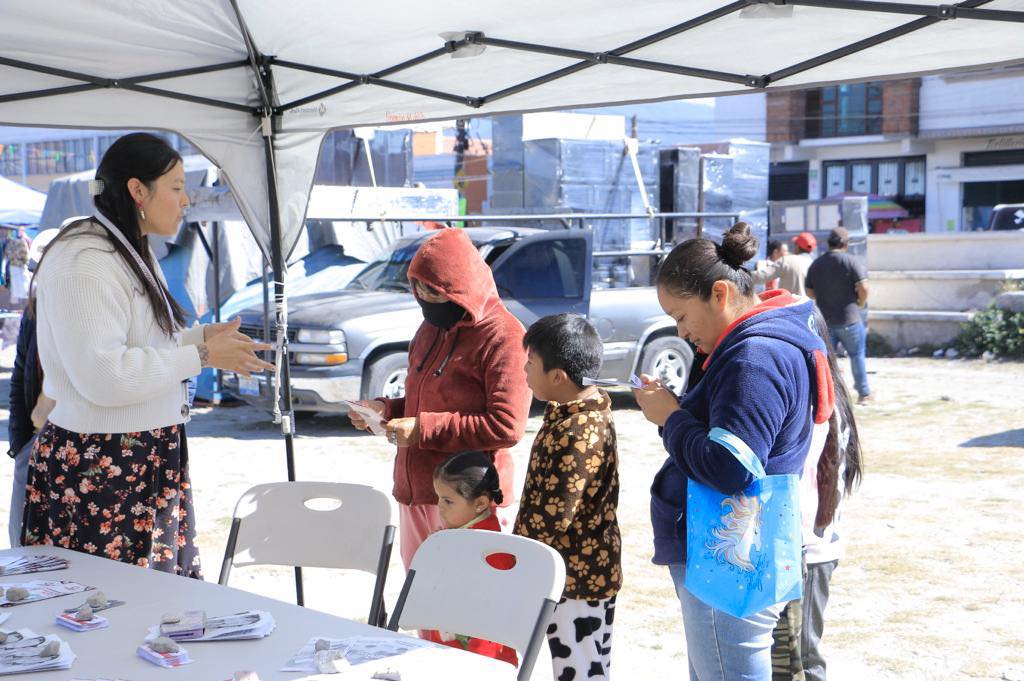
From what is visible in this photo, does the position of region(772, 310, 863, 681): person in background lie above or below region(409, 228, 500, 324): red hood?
below

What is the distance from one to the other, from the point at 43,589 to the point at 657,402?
1639 mm

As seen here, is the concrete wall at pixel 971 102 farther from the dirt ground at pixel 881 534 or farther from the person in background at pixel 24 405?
the person in background at pixel 24 405

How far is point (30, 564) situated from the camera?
2.88 meters

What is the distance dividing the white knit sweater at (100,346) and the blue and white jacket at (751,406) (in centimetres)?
139

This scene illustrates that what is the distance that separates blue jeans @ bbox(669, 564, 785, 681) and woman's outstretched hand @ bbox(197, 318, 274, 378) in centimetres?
142

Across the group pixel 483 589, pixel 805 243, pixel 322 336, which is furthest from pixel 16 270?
pixel 483 589

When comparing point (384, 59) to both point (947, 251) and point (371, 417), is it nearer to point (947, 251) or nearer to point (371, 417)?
point (371, 417)

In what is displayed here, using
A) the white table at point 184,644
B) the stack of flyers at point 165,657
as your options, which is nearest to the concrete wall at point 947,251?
the white table at point 184,644

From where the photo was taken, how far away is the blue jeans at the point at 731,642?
2.58 metres

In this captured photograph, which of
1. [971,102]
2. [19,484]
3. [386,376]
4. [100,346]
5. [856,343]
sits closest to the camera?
[100,346]

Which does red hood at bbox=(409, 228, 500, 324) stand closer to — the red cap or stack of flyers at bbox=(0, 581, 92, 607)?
stack of flyers at bbox=(0, 581, 92, 607)

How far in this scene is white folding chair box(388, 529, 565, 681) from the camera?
2.55 meters

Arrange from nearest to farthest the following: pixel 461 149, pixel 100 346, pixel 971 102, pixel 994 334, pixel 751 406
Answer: pixel 751 406, pixel 100 346, pixel 994 334, pixel 461 149, pixel 971 102

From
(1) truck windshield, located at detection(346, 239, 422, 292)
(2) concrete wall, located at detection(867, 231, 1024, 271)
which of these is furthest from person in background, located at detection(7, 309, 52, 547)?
(2) concrete wall, located at detection(867, 231, 1024, 271)
